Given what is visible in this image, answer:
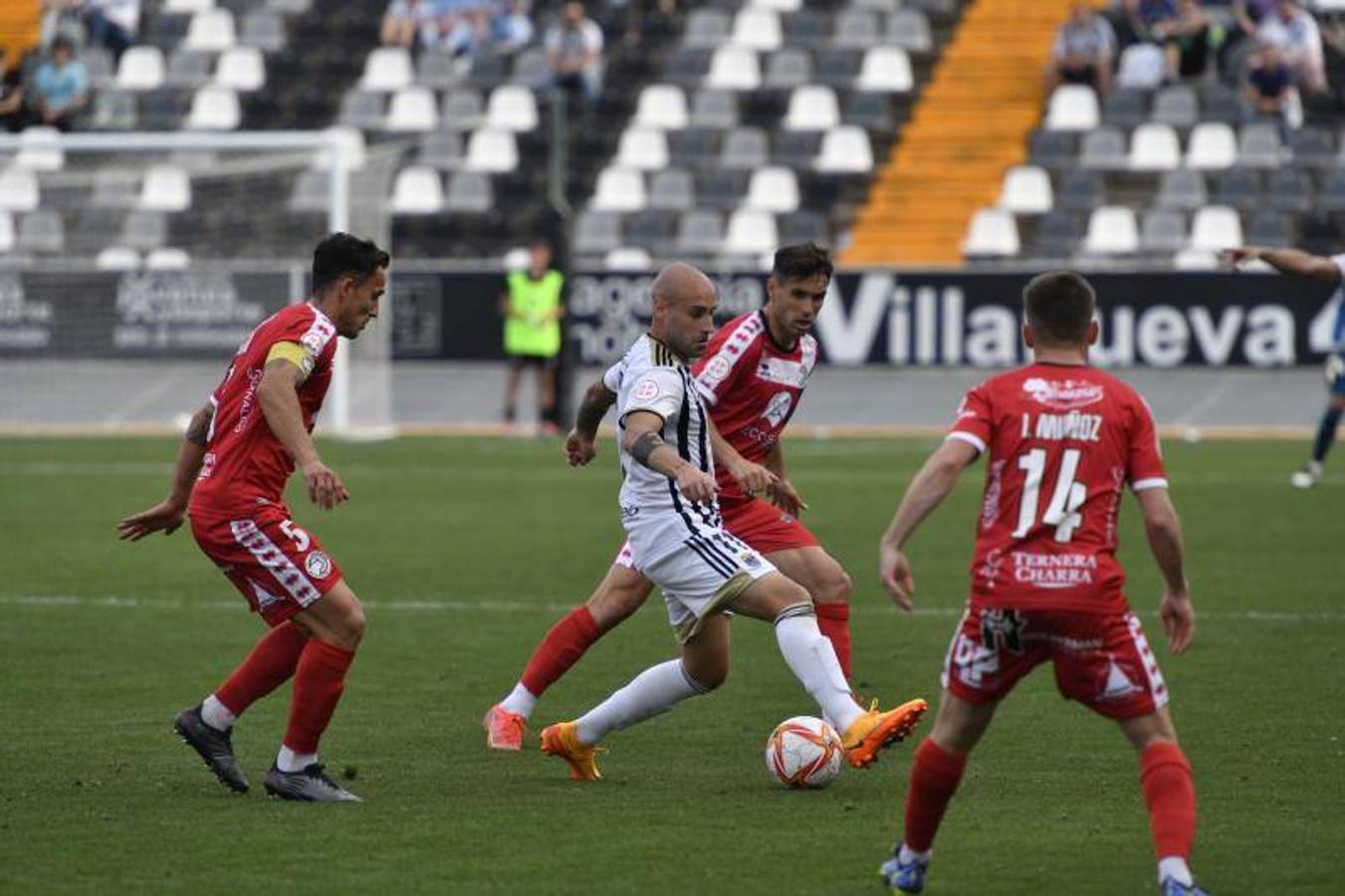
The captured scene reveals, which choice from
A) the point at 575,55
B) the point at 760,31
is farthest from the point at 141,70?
the point at 760,31

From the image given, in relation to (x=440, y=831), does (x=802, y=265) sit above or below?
above

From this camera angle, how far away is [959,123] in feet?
107

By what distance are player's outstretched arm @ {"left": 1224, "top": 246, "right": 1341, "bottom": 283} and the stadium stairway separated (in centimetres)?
2070

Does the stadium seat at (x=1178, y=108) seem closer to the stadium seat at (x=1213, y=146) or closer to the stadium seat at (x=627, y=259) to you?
the stadium seat at (x=1213, y=146)

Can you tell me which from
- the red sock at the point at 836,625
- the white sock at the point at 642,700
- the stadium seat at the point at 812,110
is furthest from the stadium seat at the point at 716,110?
the white sock at the point at 642,700

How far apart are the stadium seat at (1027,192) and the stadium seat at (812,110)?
309 centimetres

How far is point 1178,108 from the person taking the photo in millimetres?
30625

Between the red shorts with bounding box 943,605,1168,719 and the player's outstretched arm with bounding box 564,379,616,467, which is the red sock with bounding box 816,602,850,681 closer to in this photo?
the player's outstretched arm with bounding box 564,379,616,467

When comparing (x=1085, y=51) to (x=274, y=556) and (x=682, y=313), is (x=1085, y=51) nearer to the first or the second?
(x=682, y=313)

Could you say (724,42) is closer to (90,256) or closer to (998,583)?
(90,256)

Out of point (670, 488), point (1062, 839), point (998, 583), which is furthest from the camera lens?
point (670, 488)

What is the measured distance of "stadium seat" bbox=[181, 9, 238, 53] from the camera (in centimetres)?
3588

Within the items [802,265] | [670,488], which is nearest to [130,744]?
[670,488]

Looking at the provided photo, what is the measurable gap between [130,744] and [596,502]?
1094 centimetres
